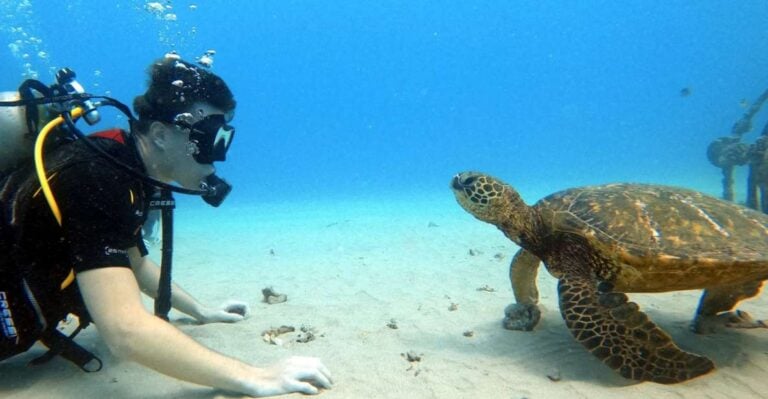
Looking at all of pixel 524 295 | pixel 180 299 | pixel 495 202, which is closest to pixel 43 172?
pixel 180 299

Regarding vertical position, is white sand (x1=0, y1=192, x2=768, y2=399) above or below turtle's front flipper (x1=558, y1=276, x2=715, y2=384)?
below

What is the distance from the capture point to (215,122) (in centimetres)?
270

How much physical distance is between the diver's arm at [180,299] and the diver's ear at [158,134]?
4.98 feet

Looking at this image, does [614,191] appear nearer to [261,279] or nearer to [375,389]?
[375,389]

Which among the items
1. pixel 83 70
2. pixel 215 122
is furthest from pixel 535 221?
pixel 83 70

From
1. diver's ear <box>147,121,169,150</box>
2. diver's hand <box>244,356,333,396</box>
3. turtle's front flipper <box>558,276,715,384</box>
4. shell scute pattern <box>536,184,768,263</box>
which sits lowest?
diver's hand <box>244,356,333,396</box>

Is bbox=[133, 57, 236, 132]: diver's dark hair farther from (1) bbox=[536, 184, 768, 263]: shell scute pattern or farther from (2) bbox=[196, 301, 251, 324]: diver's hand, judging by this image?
(1) bbox=[536, 184, 768, 263]: shell scute pattern

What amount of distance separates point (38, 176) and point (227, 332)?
7.56 ft

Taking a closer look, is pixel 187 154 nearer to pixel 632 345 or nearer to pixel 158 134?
pixel 158 134

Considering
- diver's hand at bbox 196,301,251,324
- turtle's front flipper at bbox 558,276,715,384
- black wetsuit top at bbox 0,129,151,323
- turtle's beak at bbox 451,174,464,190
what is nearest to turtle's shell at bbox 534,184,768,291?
turtle's front flipper at bbox 558,276,715,384

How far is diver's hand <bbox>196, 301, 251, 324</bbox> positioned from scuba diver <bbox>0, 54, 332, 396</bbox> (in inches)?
45.8

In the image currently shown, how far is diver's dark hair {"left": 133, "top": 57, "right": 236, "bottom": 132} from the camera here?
2.54m

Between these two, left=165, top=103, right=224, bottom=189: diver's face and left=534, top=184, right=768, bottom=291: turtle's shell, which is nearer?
left=165, top=103, right=224, bottom=189: diver's face

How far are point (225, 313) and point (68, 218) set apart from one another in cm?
232
